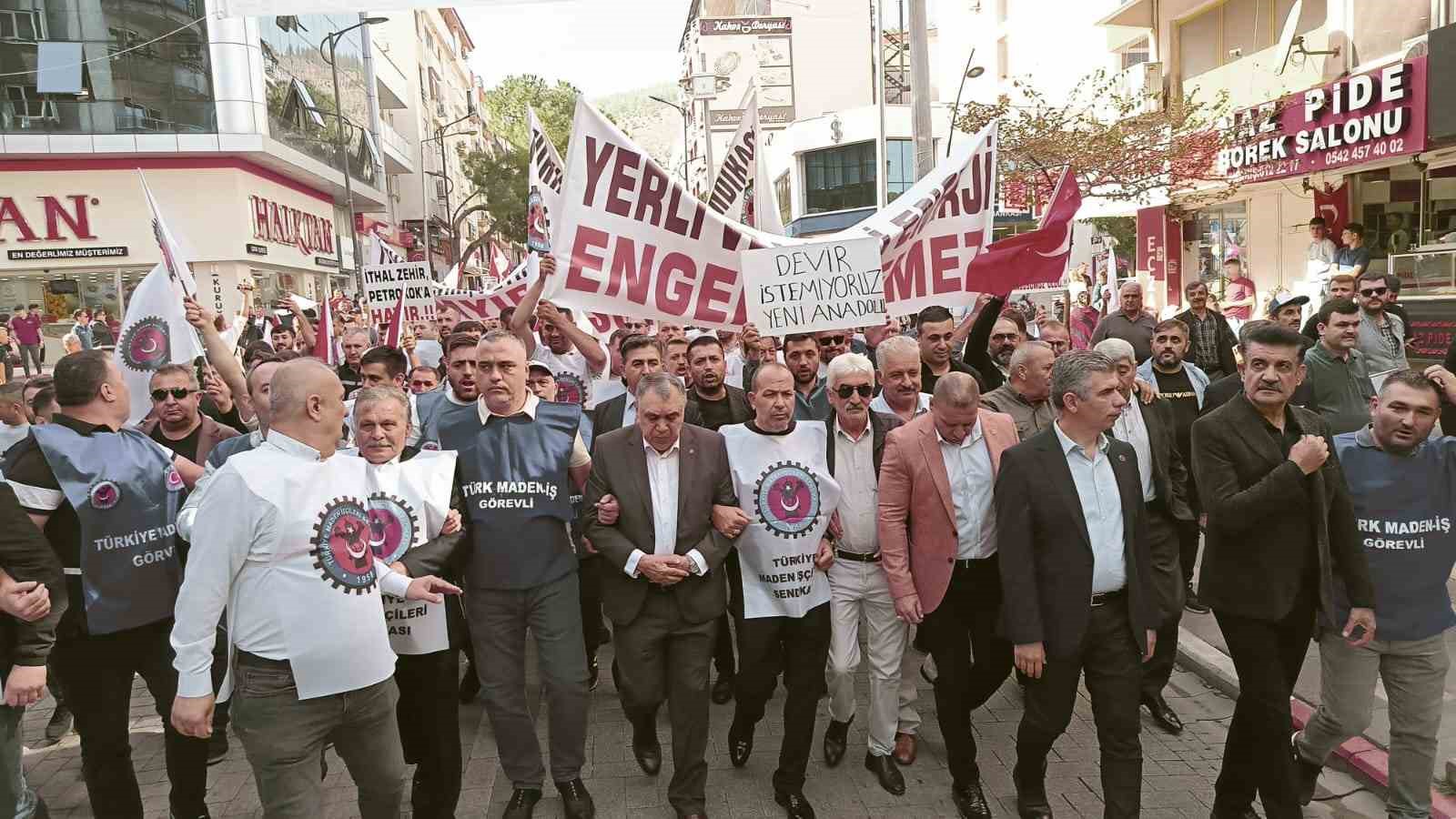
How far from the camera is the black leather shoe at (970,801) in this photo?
432 cm

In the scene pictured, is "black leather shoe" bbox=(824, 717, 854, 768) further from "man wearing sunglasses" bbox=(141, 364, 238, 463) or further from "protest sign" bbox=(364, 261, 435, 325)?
"protest sign" bbox=(364, 261, 435, 325)

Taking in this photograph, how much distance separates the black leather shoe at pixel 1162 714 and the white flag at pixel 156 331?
5.85 metres

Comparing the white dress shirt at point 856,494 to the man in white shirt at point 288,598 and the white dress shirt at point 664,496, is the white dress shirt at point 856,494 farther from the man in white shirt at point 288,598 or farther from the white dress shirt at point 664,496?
the man in white shirt at point 288,598

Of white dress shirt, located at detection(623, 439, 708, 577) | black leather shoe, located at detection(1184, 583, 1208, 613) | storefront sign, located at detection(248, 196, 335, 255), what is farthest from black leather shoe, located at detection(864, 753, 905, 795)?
storefront sign, located at detection(248, 196, 335, 255)

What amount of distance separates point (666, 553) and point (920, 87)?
30.8 feet

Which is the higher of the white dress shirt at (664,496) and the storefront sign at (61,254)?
the storefront sign at (61,254)

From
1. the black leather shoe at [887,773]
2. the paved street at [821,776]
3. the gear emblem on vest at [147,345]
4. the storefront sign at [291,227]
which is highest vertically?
the storefront sign at [291,227]

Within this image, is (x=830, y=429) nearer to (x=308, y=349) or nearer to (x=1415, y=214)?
(x=308, y=349)

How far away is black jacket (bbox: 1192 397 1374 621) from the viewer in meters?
3.92

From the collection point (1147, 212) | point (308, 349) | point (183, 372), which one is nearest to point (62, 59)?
point (308, 349)

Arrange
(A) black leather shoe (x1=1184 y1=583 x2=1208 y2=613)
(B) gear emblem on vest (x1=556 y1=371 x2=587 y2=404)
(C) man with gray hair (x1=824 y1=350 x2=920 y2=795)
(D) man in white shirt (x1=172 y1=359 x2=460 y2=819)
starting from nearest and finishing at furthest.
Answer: (D) man in white shirt (x1=172 y1=359 x2=460 y2=819), (C) man with gray hair (x1=824 y1=350 x2=920 y2=795), (A) black leather shoe (x1=1184 y1=583 x2=1208 y2=613), (B) gear emblem on vest (x1=556 y1=371 x2=587 y2=404)

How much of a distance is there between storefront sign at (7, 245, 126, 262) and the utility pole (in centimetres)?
2483

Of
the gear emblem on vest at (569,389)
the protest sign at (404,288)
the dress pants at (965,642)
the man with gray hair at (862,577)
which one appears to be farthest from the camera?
the protest sign at (404,288)

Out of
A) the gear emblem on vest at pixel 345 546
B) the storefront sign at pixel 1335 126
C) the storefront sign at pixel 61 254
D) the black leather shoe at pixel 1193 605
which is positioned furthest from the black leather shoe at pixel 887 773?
the storefront sign at pixel 61 254
